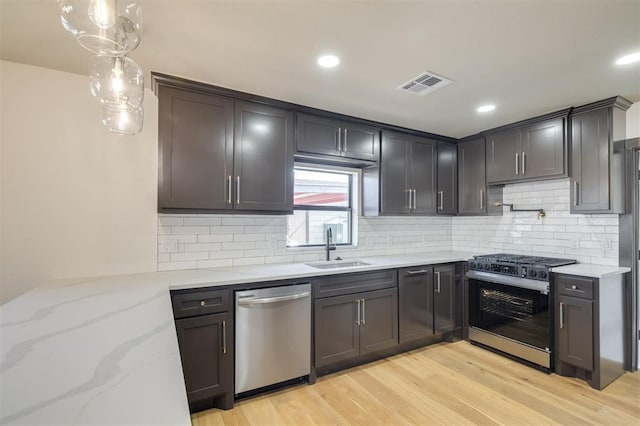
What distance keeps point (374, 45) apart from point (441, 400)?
2.68 meters

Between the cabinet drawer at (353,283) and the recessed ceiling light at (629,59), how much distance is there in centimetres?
237

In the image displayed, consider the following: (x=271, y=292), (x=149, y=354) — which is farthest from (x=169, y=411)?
(x=271, y=292)

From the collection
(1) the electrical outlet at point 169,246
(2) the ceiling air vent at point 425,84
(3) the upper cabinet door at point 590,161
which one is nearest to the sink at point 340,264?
(1) the electrical outlet at point 169,246

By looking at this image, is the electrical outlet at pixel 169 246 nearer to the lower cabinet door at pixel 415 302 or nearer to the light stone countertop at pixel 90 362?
the light stone countertop at pixel 90 362

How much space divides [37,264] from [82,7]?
A: 204 cm

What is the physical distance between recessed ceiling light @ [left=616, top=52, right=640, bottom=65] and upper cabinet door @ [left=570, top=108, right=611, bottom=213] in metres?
0.82

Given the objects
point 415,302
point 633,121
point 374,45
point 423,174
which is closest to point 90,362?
point 374,45

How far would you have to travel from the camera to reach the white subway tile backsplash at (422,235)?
276cm

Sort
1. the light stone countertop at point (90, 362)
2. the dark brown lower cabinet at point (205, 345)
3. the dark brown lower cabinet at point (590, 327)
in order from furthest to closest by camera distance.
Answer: the dark brown lower cabinet at point (590, 327) → the dark brown lower cabinet at point (205, 345) → the light stone countertop at point (90, 362)

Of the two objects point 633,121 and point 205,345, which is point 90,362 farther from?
point 633,121

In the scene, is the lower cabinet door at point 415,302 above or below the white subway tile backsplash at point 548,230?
below

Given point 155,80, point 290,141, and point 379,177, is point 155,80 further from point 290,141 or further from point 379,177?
point 379,177

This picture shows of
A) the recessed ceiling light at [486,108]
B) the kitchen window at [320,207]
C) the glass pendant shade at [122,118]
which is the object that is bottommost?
the kitchen window at [320,207]

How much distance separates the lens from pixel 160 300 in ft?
5.29
